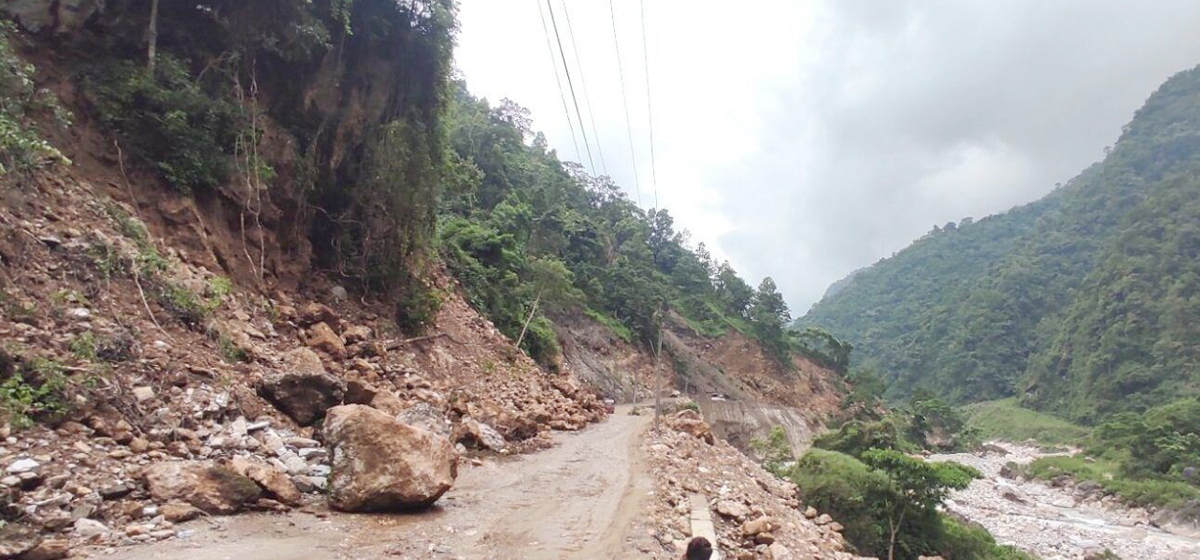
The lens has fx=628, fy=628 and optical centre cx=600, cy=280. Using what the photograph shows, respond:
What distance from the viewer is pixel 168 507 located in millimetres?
5898

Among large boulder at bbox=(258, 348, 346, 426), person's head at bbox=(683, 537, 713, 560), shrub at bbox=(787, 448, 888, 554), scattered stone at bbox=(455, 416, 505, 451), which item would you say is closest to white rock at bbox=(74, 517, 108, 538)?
large boulder at bbox=(258, 348, 346, 426)

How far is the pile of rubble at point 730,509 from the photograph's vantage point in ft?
29.2

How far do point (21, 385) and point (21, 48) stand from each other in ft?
21.9

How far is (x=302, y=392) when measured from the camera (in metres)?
8.98

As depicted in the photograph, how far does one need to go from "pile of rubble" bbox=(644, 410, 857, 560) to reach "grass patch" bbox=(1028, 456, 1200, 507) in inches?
1324

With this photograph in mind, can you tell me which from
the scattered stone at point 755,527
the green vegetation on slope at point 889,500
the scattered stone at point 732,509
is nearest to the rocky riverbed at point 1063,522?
the green vegetation on slope at point 889,500

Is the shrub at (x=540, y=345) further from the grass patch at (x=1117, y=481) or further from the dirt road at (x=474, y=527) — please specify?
the grass patch at (x=1117, y=481)

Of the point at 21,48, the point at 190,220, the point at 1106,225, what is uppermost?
the point at 1106,225

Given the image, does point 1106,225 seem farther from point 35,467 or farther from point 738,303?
point 35,467

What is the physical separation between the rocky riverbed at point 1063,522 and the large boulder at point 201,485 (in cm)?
3146

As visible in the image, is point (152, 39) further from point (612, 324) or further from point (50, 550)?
point (612, 324)

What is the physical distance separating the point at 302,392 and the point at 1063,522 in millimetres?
40991

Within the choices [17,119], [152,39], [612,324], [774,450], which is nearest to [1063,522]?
[774,450]

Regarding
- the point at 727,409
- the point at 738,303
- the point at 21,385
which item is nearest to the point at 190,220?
the point at 21,385
